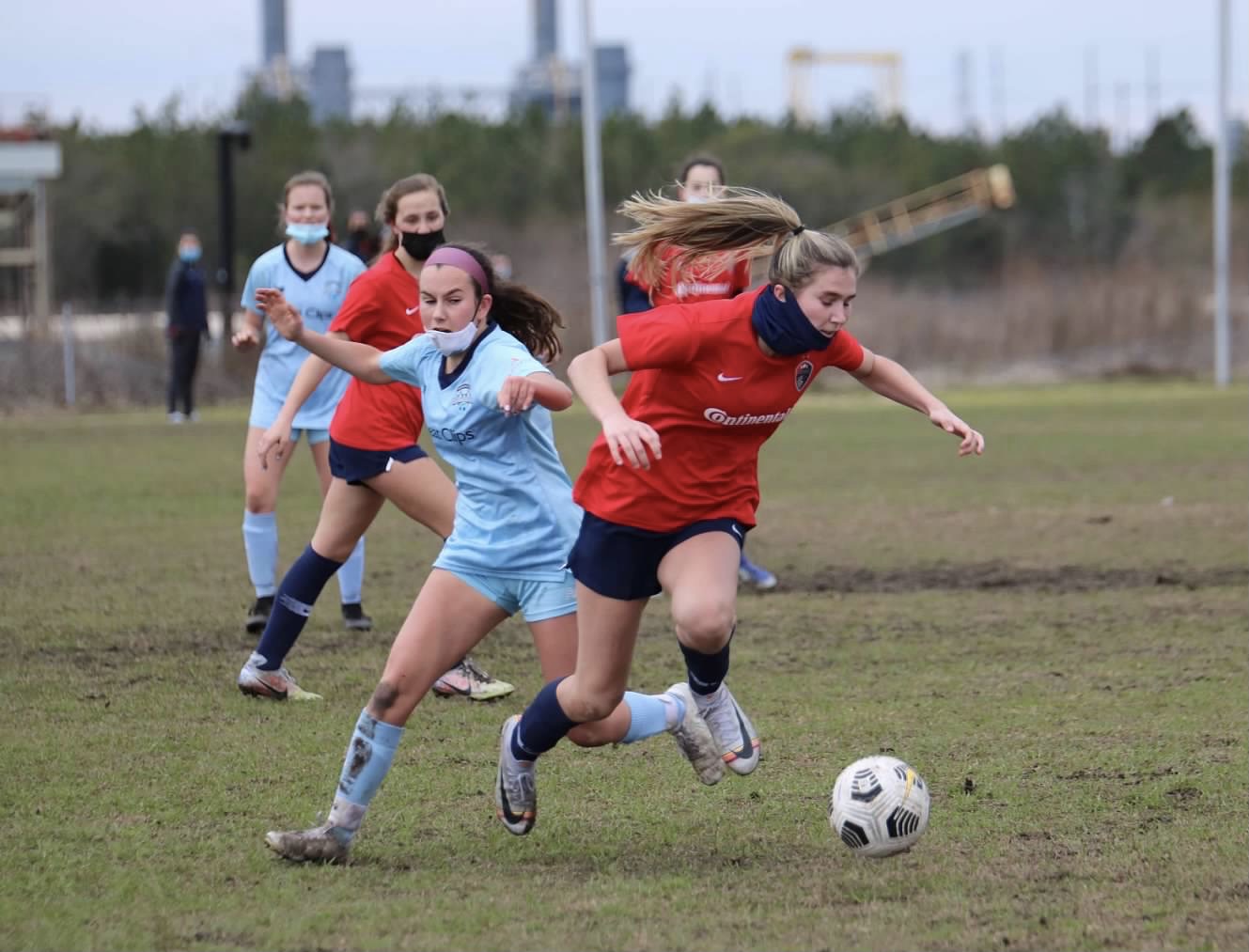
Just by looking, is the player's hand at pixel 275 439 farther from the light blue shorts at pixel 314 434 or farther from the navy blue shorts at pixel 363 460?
the light blue shorts at pixel 314 434

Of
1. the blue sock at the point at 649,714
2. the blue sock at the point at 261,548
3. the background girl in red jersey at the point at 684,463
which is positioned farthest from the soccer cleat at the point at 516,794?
the blue sock at the point at 261,548

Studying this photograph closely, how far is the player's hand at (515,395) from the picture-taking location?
445 centimetres

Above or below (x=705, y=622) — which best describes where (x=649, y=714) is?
below

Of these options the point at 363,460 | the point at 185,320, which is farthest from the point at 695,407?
the point at 185,320

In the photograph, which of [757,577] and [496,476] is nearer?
[496,476]

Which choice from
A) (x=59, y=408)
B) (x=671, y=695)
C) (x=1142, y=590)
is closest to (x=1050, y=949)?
(x=671, y=695)

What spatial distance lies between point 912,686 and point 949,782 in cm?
150

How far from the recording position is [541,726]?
4668 mm

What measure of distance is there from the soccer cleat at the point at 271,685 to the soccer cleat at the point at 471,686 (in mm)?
481

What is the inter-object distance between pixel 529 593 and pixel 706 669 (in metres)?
0.59

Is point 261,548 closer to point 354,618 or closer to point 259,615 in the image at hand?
point 259,615

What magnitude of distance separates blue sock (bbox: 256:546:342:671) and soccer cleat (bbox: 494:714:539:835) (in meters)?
2.06

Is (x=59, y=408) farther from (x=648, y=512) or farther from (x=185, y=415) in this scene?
(x=648, y=512)

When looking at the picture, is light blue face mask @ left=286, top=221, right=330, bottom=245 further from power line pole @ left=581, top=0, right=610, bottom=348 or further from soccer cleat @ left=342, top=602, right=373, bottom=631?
power line pole @ left=581, top=0, right=610, bottom=348
